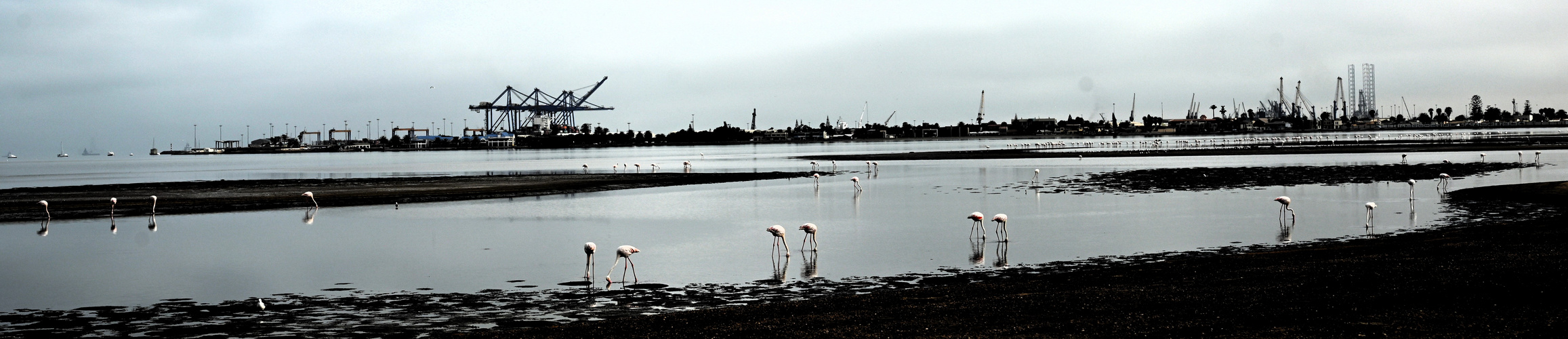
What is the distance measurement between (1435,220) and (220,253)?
2609cm

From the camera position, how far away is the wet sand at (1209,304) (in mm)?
10273

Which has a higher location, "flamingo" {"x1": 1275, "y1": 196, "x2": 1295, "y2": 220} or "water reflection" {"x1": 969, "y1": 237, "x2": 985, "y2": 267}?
"flamingo" {"x1": 1275, "y1": 196, "x2": 1295, "y2": 220}

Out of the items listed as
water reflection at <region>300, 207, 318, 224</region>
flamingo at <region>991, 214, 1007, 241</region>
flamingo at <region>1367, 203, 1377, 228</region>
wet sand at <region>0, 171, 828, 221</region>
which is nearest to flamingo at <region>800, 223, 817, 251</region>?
Answer: flamingo at <region>991, 214, 1007, 241</region>

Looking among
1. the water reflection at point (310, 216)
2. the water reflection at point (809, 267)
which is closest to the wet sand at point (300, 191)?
the water reflection at point (310, 216)

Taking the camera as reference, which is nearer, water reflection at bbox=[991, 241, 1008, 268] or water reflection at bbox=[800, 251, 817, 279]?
water reflection at bbox=[800, 251, 817, 279]

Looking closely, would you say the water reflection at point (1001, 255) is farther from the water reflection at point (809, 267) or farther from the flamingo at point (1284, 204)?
the flamingo at point (1284, 204)

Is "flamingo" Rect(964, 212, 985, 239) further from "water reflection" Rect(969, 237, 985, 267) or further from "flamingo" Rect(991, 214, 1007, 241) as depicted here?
"water reflection" Rect(969, 237, 985, 267)

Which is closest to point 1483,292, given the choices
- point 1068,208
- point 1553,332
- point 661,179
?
point 1553,332

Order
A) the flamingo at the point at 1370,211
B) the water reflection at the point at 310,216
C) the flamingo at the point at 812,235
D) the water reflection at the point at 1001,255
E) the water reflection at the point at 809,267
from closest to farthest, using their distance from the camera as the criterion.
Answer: the water reflection at the point at 809,267
the water reflection at the point at 1001,255
the flamingo at the point at 812,235
the flamingo at the point at 1370,211
the water reflection at the point at 310,216

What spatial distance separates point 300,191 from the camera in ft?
153

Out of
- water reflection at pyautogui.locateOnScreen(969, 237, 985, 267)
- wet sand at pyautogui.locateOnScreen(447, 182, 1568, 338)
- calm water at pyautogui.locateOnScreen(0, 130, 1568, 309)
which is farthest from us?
water reflection at pyautogui.locateOnScreen(969, 237, 985, 267)

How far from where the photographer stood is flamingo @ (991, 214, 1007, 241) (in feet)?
69.9

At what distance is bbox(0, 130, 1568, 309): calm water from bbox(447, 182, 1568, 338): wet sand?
10.7ft

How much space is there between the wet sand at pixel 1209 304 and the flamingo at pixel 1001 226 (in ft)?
15.3
